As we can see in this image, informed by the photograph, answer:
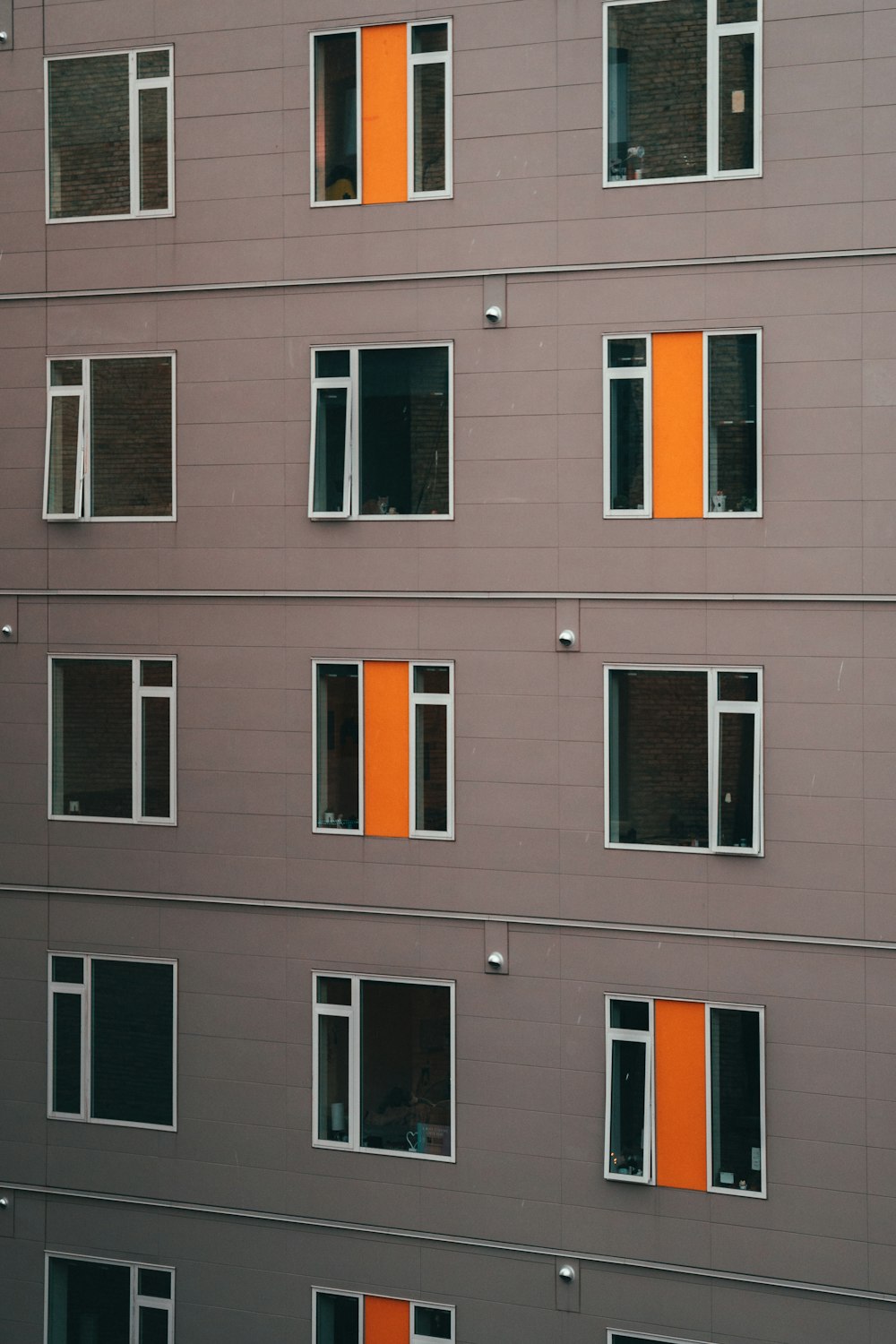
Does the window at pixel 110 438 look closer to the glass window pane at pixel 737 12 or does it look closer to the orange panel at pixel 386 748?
the orange panel at pixel 386 748

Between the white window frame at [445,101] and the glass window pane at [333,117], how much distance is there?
0.50m

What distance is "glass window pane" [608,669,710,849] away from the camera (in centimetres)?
1055

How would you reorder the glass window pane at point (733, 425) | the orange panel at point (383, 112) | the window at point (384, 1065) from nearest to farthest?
the glass window pane at point (733, 425) → the orange panel at point (383, 112) → the window at point (384, 1065)

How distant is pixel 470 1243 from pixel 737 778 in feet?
14.0

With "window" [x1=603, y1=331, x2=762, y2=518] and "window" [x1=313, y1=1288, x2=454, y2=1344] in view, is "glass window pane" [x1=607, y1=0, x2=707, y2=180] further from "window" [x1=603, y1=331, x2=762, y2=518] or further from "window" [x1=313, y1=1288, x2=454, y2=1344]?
"window" [x1=313, y1=1288, x2=454, y2=1344]

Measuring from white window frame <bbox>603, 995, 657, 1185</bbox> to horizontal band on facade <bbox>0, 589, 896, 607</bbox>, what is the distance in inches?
122

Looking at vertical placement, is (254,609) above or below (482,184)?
below

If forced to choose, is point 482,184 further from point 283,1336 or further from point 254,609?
point 283,1336

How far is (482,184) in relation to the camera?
35.3 ft

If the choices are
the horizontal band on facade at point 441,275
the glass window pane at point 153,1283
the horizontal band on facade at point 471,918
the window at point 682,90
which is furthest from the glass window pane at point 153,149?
the glass window pane at point 153,1283

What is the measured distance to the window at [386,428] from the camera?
36.1 feet

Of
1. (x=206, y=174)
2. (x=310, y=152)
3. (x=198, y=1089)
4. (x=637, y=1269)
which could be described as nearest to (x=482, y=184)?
(x=310, y=152)

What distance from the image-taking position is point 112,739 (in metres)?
11.8

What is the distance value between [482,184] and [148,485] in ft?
12.1
